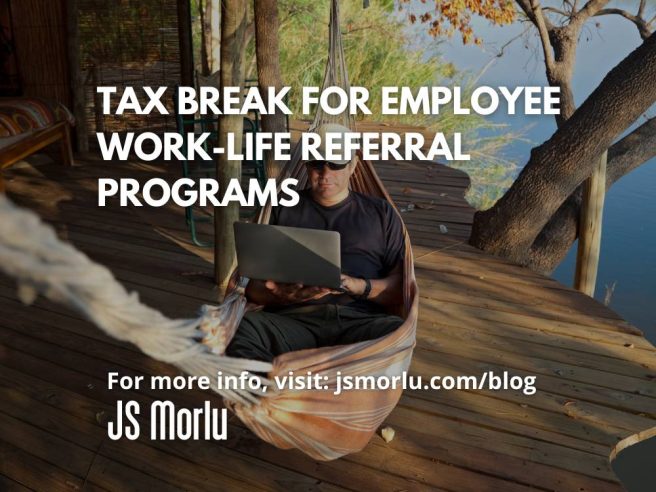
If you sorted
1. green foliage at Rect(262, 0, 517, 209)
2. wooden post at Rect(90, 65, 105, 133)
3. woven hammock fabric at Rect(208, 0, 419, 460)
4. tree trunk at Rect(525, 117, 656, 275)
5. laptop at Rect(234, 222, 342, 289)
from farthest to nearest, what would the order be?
1. green foliage at Rect(262, 0, 517, 209)
2. wooden post at Rect(90, 65, 105, 133)
3. tree trunk at Rect(525, 117, 656, 275)
4. laptop at Rect(234, 222, 342, 289)
5. woven hammock fabric at Rect(208, 0, 419, 460)

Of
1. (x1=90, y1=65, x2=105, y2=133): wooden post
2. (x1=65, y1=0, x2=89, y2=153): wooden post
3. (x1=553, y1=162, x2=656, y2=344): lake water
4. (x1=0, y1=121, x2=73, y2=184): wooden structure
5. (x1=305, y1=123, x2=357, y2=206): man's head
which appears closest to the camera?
(x1=305, y1=123, x2=357, y2=206): man's head

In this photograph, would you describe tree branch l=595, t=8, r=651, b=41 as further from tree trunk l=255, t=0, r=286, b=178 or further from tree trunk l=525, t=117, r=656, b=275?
tree trunk l=255, t=0, r=286, b=178

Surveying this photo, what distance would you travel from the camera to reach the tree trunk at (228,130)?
9.05ft

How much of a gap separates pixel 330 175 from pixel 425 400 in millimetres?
810

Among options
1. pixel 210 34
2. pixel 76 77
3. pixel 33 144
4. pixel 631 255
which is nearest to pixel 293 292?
pixel 33 144

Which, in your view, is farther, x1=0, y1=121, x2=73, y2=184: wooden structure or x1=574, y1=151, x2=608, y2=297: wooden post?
x1=0, y1=121, x2=73, y2=184: wooden structure

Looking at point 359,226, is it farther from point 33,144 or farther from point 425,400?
point 33,144

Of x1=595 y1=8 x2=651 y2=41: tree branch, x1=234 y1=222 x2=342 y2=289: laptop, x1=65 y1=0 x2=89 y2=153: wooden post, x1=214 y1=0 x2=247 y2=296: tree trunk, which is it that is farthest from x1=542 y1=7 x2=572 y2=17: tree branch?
x1=234 y1=222 x2=342 y2=289: laptop

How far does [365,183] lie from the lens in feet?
8.87

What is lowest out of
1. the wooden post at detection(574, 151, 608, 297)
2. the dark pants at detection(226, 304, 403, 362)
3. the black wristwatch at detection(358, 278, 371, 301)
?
the wooden post at detection(574, 151, 608, 297)

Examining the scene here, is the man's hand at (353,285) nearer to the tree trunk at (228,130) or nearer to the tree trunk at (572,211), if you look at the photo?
the tree trunk at (228,130)

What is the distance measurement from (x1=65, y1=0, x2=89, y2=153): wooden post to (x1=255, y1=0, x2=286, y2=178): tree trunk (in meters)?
2.79

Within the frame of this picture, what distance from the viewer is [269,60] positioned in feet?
11.4

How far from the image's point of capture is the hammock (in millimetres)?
812
